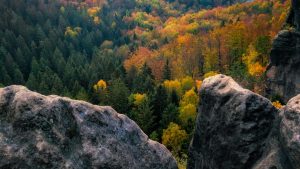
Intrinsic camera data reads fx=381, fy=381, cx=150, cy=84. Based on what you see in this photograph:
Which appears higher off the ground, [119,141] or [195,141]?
[119,141]

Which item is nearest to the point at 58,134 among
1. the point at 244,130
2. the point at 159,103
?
the point at 244,130

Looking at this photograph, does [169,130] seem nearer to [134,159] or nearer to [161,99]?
[161,99]

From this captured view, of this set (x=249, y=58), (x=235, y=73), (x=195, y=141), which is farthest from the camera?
(x=249, y=58)

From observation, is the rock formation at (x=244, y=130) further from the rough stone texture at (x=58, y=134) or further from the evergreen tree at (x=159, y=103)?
the evergreen tree at (x=159, y=103)

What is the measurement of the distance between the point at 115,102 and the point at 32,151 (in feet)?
207

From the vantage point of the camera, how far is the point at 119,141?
55.6ft

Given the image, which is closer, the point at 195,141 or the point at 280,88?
the point at 195,141

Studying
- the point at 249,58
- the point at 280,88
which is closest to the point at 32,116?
the point at 280,88

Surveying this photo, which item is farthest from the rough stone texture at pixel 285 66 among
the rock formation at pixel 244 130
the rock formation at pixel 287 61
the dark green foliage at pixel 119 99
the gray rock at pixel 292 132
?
the gray rock at pixel 292 132

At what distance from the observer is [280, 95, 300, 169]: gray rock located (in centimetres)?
1430

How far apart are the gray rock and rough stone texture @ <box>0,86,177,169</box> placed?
256 inches

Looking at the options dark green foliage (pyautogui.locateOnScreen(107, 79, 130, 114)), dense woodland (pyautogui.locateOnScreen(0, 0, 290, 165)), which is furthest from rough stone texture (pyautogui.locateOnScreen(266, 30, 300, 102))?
dark green foliage (pyautogui.locateOnScreen(107, 79, 130, 114))

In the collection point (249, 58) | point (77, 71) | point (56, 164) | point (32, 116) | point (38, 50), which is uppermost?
point (32, 116)

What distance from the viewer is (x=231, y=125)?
18156 mm
